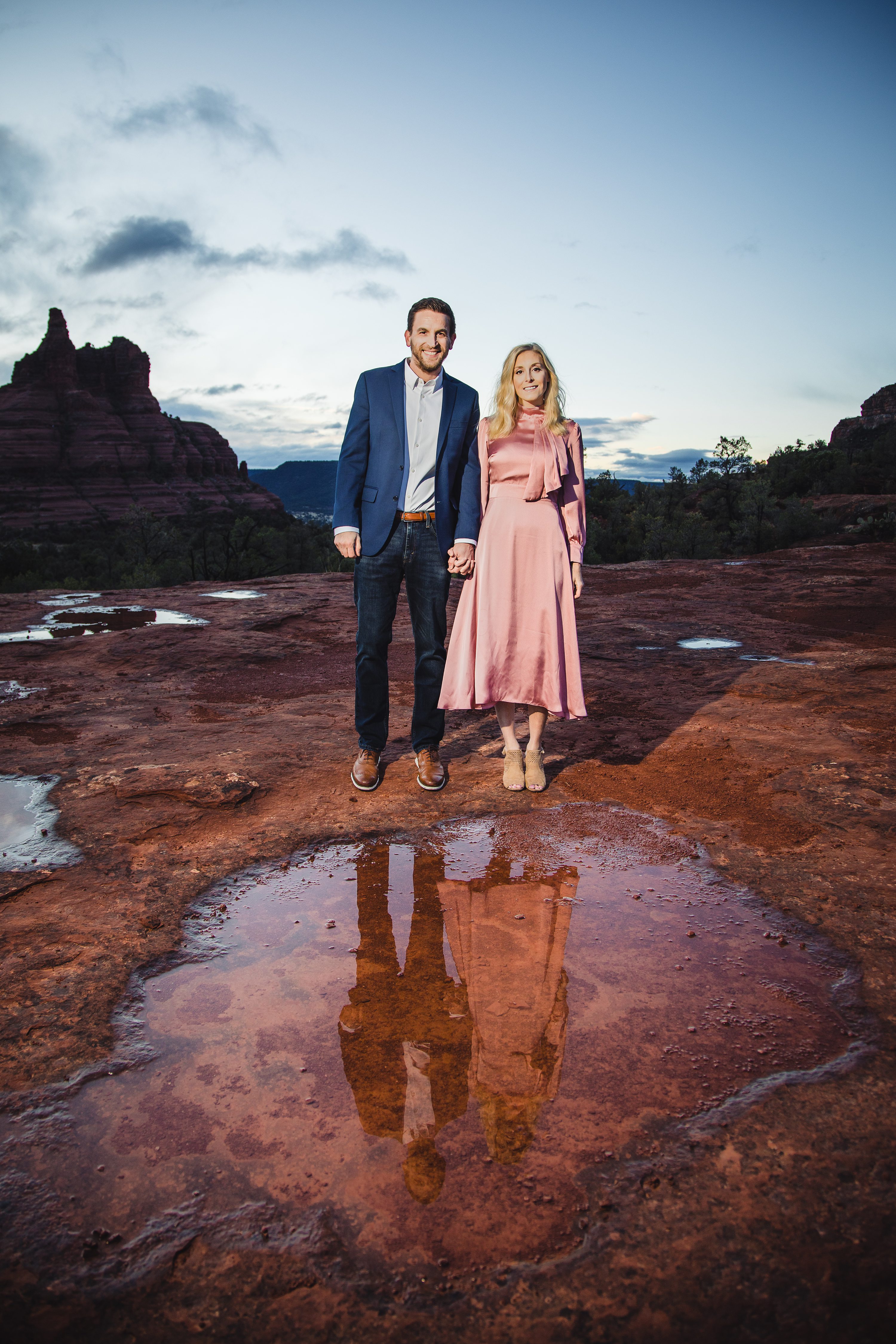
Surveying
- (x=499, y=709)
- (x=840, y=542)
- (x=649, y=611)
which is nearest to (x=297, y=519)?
(x=840, y=542)

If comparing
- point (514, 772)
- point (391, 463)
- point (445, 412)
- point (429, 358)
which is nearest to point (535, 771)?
point (514, 772)

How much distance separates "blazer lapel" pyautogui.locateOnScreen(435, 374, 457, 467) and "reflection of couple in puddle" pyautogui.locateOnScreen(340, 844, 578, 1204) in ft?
5.79

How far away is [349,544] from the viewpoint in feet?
10.2

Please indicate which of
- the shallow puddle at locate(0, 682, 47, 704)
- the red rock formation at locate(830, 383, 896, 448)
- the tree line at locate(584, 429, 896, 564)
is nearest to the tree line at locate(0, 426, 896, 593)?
the tree line at locate(584, 429, 896, 564)

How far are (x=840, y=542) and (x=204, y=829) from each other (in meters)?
22.6

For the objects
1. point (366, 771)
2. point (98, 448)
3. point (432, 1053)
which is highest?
point (98, 448)

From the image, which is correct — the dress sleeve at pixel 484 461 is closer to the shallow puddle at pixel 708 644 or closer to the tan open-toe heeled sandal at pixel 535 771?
the tan open-toe heeled sandal at pixel 535 771

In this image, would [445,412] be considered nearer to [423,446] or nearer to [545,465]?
[423,446]

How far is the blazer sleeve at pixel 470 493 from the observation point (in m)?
3.18

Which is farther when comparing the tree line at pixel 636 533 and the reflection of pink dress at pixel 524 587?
the tree line at pixel 636 533

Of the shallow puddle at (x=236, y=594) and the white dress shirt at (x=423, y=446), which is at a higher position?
the white dress shirt at (x=423, y=446)

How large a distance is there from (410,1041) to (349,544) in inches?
81.0

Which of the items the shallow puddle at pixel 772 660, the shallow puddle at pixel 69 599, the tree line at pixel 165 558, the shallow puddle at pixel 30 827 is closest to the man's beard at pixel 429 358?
the shallow puddle at pixel 30 827

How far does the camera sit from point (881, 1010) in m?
1.68
